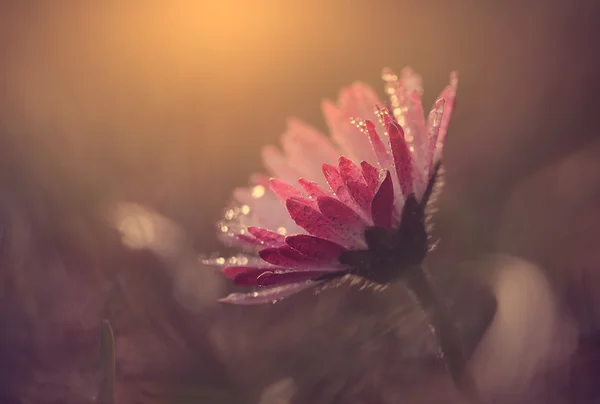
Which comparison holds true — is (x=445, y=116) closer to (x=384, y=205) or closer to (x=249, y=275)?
(x=384, y=205)

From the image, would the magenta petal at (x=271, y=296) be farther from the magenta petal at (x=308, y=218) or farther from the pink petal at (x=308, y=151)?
the pink petal at (x=308, y=151)

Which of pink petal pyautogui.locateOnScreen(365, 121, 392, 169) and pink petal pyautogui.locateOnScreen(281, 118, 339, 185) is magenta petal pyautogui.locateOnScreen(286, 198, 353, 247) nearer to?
pink petal pyautogui.locateOnScreen(365, 121, 392, 169)

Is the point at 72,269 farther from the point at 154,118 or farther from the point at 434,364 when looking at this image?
the point at 154,118

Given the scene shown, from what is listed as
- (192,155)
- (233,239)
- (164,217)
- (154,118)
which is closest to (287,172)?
(233,239)

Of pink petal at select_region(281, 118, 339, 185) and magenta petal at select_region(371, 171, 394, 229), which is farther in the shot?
pink petal at select_region(281, 118, 339, 185)

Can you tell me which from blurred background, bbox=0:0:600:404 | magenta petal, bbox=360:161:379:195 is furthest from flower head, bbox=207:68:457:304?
blurred background, bbox=0:0:600:404

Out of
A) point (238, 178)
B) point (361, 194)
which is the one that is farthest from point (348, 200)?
point (238, 178)
